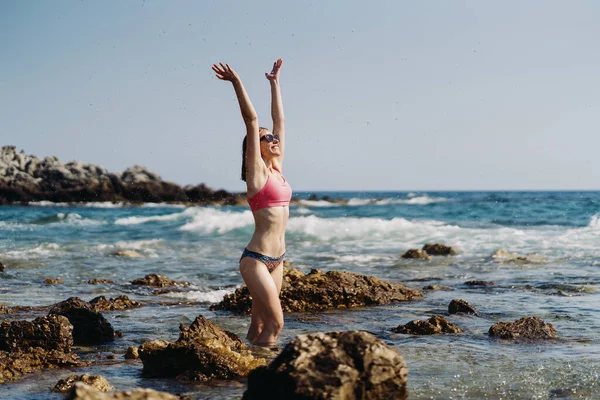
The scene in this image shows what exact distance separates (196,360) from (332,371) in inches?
72.3

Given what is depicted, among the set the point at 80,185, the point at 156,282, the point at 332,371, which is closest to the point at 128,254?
the point at 156,282

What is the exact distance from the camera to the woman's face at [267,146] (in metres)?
6.06

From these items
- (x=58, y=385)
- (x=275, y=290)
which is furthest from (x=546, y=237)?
(x=58, y=385)

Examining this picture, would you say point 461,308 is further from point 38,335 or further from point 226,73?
point 38,335

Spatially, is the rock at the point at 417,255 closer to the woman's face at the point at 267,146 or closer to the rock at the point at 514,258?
the rock at the point at 514,258

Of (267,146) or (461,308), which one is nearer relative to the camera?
(267,146)

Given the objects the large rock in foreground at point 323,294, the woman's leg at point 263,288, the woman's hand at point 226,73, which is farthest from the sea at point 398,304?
the woman's hand at point 226,73

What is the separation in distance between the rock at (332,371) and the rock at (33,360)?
2.44m

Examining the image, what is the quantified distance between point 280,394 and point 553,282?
9400 mm

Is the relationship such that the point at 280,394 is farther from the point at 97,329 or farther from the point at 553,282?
the point at 553,282

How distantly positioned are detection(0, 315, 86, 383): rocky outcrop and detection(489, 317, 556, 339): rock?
162 inches

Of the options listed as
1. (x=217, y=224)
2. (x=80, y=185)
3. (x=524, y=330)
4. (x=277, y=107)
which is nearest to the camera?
(x=277, y=107)

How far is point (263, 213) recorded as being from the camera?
5.83 metres

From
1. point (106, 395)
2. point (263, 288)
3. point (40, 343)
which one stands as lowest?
point (40, 343)
